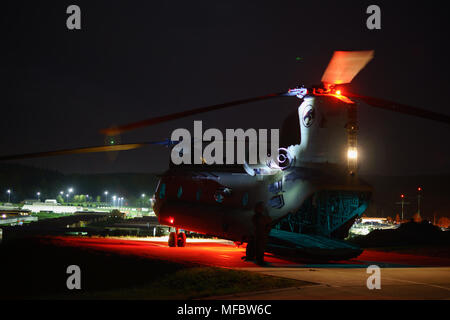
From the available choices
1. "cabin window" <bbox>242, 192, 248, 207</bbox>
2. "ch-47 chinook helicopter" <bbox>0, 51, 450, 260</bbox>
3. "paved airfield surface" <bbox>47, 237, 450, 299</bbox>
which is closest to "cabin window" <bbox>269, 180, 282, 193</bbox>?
"ch-47 chinook helicopter" <bbox>0, 51, 450, 260</bbox>

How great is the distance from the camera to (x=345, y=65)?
17172 mm

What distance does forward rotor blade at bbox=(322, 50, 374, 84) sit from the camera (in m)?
16.2

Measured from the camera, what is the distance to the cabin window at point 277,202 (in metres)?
18.1

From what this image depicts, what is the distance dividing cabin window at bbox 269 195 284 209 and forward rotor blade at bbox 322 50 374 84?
4689mm

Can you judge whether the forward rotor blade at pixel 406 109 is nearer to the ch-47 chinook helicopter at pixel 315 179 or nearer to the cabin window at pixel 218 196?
the ch-47 chinook helicopter at pixel 315 179

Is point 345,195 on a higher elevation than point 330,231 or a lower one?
higher

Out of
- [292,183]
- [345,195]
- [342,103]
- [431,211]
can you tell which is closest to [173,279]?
[292,183]

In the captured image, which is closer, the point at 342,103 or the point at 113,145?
the point at 342,103

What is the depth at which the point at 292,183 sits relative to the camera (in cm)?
1786

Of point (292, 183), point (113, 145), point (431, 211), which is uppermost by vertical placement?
Answer: point (113, 145)

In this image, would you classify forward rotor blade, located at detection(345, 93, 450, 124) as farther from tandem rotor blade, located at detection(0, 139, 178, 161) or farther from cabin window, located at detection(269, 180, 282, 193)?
tandem rotor blade, located at detection(0, 139, 178, 161)

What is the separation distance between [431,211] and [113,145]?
13717 cm

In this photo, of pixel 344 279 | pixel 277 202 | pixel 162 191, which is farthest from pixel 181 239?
pixel 344 279

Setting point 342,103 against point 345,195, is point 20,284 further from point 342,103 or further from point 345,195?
point 342,103
